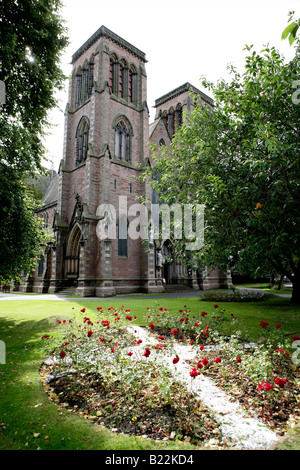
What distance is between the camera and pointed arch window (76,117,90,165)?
25125 mm

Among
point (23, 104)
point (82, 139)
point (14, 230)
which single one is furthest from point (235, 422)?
point (82, 139)

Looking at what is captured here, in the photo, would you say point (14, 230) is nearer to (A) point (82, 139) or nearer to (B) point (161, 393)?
(B) point (161, 393)

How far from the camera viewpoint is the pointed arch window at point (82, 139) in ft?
82.4

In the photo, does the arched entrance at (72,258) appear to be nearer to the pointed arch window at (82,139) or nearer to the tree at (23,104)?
the pointed arch window at (82,139)

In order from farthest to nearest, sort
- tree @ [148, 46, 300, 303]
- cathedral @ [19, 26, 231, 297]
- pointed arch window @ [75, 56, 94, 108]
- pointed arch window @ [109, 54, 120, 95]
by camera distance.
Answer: pointed arch window @ [75, 56, 94, 108] < pointed arch window @ [109, 54, 120, 95] < cathedral @ [19, 26, 231, 297] < tree @ [148, 46, 300, 303]

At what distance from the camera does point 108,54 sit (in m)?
24.4

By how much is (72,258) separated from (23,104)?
615 inches

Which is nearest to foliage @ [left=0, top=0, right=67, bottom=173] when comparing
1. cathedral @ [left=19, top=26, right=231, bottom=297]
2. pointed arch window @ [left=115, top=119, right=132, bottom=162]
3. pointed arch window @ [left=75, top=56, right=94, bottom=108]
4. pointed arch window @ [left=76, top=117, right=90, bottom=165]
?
cathedral @ [left=19, top=26, right=231, bottom=297]

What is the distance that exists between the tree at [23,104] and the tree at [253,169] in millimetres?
5278

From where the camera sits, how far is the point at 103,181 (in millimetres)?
21719

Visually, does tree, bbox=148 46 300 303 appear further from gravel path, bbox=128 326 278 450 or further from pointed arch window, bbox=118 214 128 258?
pointed arch window, bbox=118 214 128 258

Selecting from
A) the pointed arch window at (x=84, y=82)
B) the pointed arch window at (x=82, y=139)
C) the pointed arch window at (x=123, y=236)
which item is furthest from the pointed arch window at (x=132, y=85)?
the pointed arch window at (x=123, y=236)

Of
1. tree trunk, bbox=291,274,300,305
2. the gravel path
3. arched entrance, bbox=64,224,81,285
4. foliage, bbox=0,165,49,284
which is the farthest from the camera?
arched entrance, bbox=64,224,81,285

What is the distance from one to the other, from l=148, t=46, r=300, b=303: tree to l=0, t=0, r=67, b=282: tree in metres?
5.28
